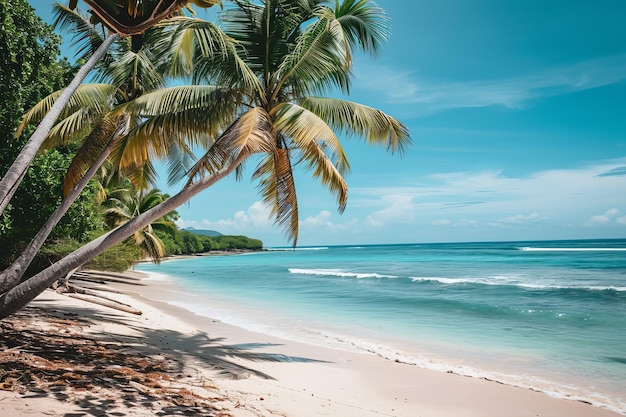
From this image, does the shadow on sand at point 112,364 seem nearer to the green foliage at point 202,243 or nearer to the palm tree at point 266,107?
the palm tree at point 266,107

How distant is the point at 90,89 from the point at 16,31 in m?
1.36

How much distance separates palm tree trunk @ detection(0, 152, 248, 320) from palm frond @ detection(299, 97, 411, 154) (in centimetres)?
224

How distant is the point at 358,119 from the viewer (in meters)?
7.77

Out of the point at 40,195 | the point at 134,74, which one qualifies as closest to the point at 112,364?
the point at 40,195

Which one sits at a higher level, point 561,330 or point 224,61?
point 224,61

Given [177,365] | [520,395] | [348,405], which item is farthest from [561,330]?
[177,365]

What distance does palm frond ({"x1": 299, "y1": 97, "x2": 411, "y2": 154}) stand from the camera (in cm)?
778

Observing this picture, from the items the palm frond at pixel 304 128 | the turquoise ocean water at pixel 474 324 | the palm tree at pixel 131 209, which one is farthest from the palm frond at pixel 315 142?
the palm tree at pixel 131 209

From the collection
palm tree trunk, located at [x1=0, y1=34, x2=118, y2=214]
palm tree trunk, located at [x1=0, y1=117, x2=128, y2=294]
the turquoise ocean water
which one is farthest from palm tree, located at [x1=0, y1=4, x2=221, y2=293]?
the turquoise ocean water

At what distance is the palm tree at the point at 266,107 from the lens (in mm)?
6230

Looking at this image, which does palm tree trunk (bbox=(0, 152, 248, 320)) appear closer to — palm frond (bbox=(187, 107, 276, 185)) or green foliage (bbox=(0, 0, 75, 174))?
palm frond (bbox=(187, 107, 276, 185))

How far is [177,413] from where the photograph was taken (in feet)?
14.4

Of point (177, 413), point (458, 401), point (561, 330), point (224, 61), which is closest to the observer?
point (177, 413)

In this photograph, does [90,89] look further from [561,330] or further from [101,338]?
[561,330]
